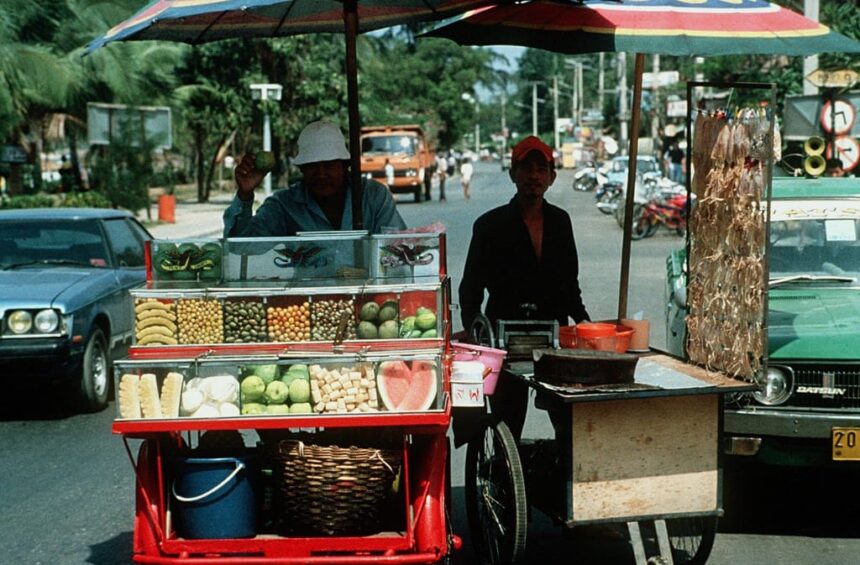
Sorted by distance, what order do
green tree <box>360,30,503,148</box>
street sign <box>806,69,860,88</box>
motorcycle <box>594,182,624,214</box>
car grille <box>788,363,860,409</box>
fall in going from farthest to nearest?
green tree <box>360,30,503,148</box>
motorcycle <box>594,182,624,214</box>
street sign <box>806,69,860,88</box>
car grille <box>788,363,860,409</box>

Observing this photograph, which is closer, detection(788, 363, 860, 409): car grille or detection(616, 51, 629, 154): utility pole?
detection(788, 363, 860, 409): car grille

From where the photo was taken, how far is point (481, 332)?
5695mm

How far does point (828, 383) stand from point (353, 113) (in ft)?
9.35

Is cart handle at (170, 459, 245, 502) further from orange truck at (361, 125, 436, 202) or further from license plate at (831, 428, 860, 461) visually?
orange truck at (361, 125, 436, 202)

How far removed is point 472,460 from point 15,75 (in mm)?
26527

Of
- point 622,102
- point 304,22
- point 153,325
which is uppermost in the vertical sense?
point 622,102

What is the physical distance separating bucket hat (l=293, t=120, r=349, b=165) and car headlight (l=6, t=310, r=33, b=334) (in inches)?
187

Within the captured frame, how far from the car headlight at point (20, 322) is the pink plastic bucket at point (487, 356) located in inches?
210

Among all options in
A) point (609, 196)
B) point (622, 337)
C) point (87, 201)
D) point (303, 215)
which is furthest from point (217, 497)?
point (609, 196)

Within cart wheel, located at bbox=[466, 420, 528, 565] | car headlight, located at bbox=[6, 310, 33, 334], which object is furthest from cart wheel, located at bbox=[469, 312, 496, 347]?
car headlight, located at bbox=[6, 310, 33, 334]

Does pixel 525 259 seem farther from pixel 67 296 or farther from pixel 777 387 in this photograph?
pixel 67 296

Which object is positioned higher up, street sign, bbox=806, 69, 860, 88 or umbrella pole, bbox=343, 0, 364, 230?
street sign, bbox=806, 69, 860, 88

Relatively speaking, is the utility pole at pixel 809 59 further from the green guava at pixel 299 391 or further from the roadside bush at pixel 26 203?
the roadside bush at pixel 26 203

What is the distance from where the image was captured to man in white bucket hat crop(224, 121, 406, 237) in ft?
18.2
